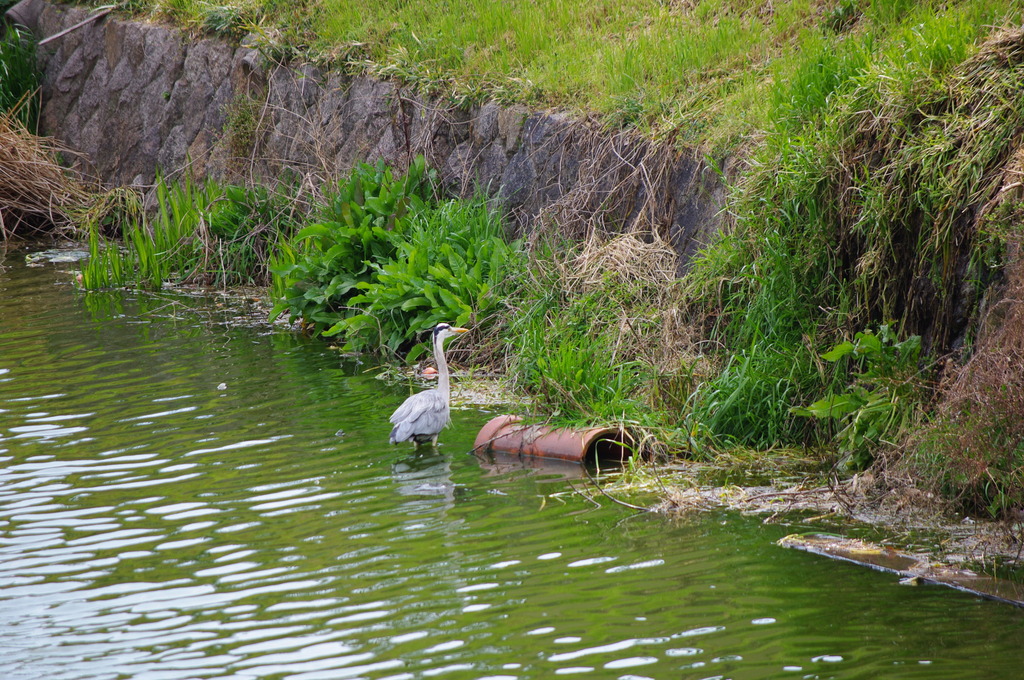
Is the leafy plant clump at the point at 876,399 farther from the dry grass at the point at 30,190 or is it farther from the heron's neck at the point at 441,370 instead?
the dry grass at the point at 30,190

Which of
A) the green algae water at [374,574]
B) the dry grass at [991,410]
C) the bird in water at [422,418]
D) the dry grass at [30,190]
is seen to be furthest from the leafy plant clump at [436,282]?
the dry grass at [30,190]

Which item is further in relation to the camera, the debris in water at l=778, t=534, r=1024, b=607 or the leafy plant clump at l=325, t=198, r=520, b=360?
the leafy plant clump at l=325, t=198, r=520, b=360

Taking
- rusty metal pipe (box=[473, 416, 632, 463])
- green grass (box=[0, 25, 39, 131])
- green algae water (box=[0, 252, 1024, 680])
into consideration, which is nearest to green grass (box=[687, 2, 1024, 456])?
rusty metal pipe (box=[473, 416, 632, 463])

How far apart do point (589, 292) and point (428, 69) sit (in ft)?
15.9

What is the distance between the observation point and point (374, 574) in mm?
5668

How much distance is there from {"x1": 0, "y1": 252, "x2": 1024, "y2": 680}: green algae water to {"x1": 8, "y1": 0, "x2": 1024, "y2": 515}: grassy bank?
104 centimetres

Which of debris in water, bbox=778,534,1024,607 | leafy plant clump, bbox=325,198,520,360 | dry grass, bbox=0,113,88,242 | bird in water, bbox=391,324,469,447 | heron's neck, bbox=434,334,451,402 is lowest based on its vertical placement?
debris in water, bbox=778,534,1024,607

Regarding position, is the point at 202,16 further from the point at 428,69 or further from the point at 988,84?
the point at 988,84

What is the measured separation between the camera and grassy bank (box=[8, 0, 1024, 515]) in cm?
655

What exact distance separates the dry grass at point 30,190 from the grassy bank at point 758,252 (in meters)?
5.40

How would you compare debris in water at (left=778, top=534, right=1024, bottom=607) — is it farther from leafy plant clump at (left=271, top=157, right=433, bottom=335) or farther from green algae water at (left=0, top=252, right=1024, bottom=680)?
leafy plant clump at (left=271, top=157, right=433, bottom=335)

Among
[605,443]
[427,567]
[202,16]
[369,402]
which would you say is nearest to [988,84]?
[605,443]

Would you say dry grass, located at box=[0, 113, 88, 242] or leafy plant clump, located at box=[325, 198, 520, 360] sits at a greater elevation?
dry grass, located at box=[0, 113, 88, 242]

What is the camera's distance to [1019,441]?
565 cm
